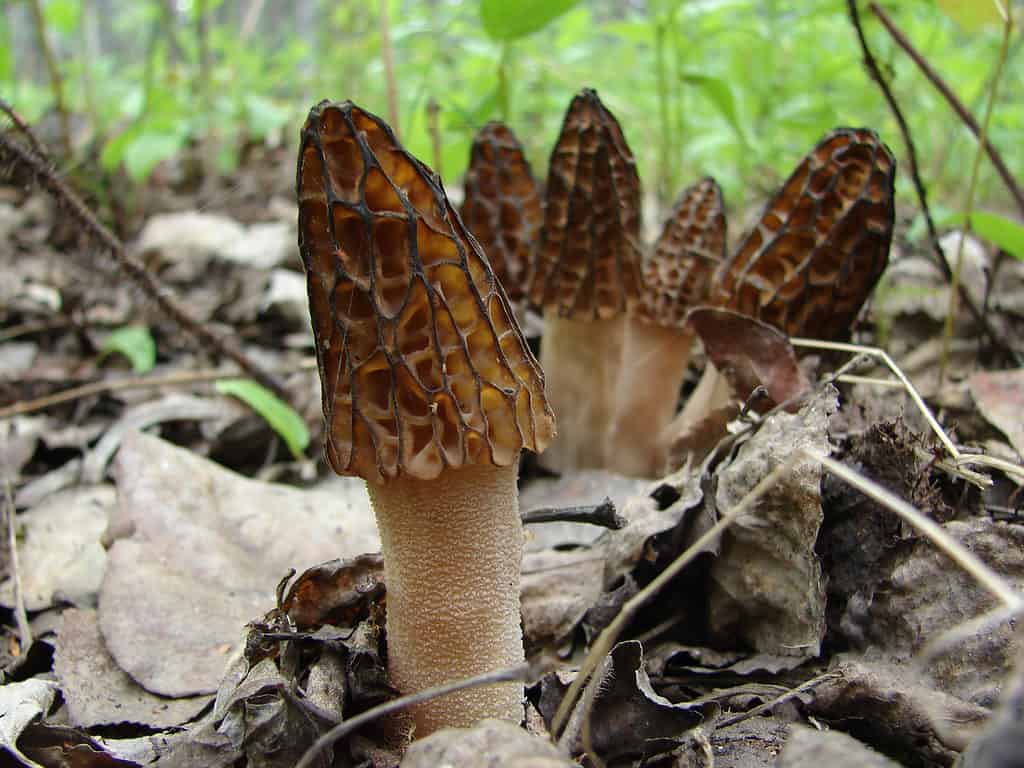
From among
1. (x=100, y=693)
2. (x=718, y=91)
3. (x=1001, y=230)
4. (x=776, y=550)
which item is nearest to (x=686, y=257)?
(x=718, y=91)

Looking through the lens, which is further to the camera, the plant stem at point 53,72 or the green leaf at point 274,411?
the plant stem at point 53,72

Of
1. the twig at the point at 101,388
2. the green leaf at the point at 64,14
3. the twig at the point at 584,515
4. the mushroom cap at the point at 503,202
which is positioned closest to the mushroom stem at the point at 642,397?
the mushroom cap at the point at 503,202

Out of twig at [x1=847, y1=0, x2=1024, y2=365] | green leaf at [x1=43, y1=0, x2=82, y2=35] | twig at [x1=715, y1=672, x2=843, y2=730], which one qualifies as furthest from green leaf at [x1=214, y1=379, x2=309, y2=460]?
green leaf at [x1=43, y1=0, x2=82, y2=35]

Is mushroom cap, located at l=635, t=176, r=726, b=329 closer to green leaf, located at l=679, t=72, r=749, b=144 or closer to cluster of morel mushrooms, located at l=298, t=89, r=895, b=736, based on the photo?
green leaf, located at l=679, t=72, r=749, b=144

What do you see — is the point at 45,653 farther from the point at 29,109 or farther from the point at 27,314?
the point at 29,109

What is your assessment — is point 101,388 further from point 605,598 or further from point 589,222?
point 605,598

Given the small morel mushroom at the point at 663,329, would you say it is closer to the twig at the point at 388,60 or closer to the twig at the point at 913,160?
the twig at the point at 913,160
